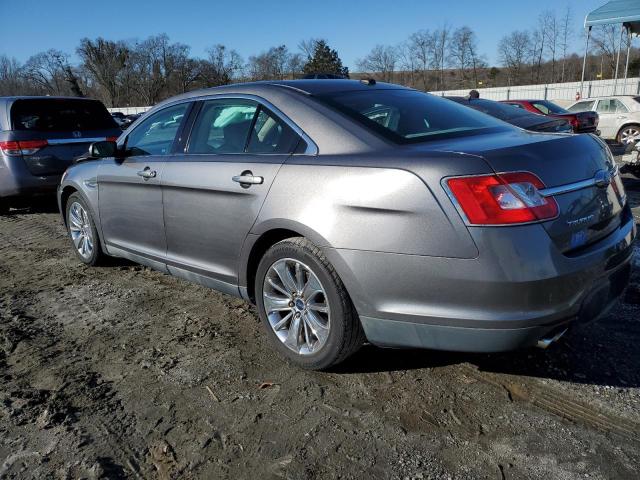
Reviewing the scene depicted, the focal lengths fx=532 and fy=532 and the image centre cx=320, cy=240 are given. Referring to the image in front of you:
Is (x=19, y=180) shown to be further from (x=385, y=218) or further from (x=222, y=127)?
(x=385, y=218)

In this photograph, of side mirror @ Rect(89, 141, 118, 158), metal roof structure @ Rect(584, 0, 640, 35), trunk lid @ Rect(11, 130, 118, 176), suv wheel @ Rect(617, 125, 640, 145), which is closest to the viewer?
side mirror @ Rect(89, 141, 118, 158)

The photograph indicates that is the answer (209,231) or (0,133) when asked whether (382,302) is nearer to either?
(209,231)

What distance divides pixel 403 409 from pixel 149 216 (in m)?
2.35

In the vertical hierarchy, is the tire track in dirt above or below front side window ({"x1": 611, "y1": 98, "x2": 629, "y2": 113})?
above

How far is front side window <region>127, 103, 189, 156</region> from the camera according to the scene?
390 cm

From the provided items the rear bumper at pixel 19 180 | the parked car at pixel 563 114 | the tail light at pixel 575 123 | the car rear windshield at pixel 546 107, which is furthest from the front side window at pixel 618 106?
the rear bumper at pixel 19 180

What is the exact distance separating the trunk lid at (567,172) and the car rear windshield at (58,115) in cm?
669

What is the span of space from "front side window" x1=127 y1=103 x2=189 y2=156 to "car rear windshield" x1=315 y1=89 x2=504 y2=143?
1.31 meters

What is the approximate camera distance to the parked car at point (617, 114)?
16188 millimetres

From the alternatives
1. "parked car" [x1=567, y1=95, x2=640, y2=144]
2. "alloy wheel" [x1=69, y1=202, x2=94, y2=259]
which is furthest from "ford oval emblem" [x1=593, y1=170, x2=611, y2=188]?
"parked car" [x1=567, y1=95, x2=640, y2=144]

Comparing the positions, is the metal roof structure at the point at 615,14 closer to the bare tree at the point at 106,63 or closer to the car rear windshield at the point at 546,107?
the car rear windshield at the point at 546,107

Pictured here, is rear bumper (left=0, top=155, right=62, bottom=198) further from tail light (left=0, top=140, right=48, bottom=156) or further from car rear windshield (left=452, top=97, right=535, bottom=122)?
car rear windshield (left=452, top=97, right=535, bottom=122)

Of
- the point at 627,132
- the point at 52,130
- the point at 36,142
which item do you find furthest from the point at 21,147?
the point at 627,132

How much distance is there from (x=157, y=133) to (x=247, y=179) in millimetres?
1406
